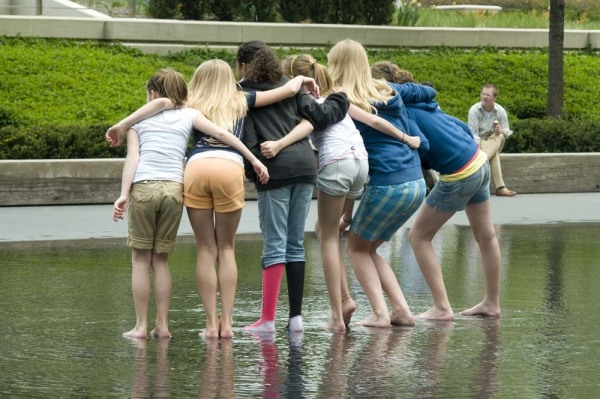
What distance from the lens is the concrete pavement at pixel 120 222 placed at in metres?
13.4

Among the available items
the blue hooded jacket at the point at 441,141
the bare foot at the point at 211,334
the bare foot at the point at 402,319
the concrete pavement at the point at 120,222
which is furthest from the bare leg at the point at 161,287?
the concrete pavement at the point at 120,222

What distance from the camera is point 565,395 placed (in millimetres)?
6676

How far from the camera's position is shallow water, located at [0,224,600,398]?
6.78m

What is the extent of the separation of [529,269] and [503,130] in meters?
6.68

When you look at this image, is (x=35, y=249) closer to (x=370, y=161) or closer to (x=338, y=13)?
(x=370, y=161)

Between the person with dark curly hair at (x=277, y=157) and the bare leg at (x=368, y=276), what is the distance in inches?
17.4

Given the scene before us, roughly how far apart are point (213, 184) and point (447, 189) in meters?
1.63

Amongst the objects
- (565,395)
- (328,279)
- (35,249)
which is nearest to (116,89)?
(35,249)

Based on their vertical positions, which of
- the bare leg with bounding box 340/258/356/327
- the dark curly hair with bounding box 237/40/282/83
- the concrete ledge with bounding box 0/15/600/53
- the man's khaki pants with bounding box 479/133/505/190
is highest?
the concrete ledge with bounding box 0/15/600/53

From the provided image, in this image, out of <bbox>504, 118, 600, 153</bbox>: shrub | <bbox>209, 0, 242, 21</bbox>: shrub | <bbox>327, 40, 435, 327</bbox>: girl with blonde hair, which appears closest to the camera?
<bbox>327, 40, 435, 327</bbox>: girl with blonde hair

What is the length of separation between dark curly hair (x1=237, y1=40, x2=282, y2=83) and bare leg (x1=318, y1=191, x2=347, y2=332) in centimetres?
76

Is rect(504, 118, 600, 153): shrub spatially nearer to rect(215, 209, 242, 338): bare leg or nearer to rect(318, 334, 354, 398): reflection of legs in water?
rect(318, 334, 354, 398): reflection of legs in water

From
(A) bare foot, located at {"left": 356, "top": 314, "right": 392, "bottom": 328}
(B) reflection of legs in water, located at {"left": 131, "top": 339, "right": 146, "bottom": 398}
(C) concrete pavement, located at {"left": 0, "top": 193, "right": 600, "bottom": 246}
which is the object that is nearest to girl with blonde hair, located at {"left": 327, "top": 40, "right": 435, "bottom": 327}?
(A) bare foot, located at {"left": 356, "top": 314, "right": 392, "bottom": 328}

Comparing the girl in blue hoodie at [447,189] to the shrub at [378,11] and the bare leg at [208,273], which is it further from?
the shrub at [378,11]
